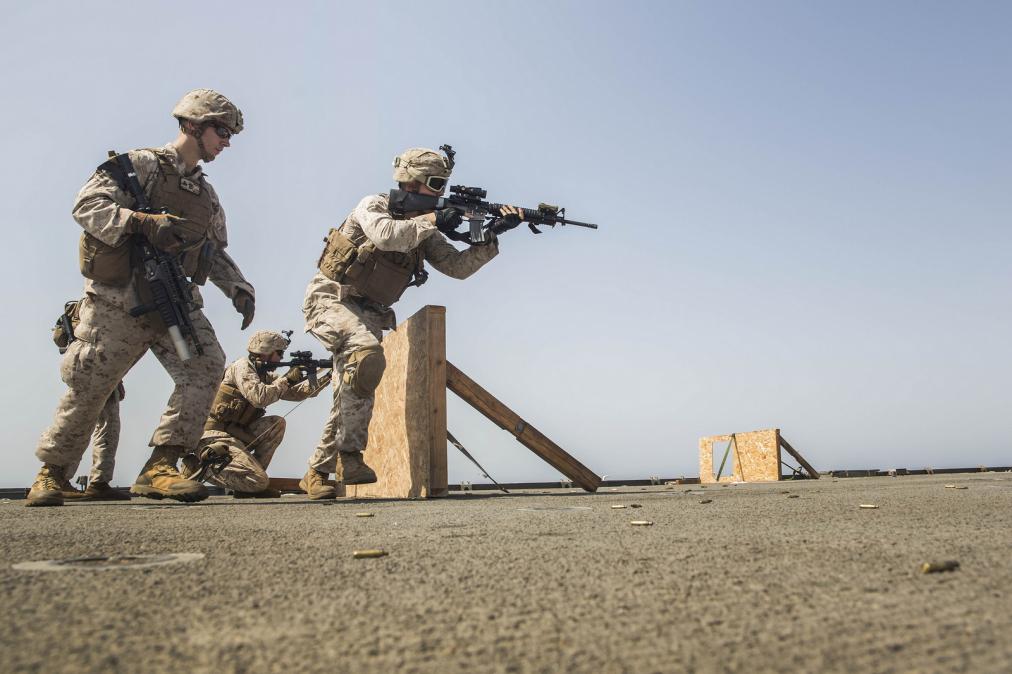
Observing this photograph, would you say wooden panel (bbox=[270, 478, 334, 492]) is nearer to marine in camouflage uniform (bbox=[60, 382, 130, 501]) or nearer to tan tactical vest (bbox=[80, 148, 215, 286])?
marine in camouflage uniform (bbox=[60, 382, 130, 501])

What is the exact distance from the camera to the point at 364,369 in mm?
4477

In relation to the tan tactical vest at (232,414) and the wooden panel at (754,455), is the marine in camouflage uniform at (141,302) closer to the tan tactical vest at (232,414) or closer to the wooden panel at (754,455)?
the tan tactical vest at (232,414)

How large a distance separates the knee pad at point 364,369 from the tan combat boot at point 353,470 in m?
0.38

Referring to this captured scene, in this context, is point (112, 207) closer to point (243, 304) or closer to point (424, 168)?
point (243, 304)

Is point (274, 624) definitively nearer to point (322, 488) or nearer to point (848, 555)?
point (848, 555)

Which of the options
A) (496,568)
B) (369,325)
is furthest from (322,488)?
(496,568)

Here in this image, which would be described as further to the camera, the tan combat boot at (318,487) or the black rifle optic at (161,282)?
the tan combat boot at (318,487)

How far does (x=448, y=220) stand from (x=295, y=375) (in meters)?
2.40

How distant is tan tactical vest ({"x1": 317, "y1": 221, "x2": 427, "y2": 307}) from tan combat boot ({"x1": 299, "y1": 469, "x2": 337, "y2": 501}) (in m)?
1.22

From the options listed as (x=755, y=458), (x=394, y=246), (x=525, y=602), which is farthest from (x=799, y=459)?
(x=525, y=602)

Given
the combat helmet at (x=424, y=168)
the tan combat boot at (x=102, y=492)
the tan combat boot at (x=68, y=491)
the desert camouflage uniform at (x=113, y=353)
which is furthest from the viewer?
the combat helmet at (x=424, y=168)

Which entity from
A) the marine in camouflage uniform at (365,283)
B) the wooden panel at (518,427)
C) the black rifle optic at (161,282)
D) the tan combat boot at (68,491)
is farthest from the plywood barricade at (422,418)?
the tan combat boot at (68,491)

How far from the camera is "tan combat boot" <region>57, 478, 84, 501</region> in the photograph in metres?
4.02

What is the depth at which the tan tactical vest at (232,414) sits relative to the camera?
6168 millimetres
